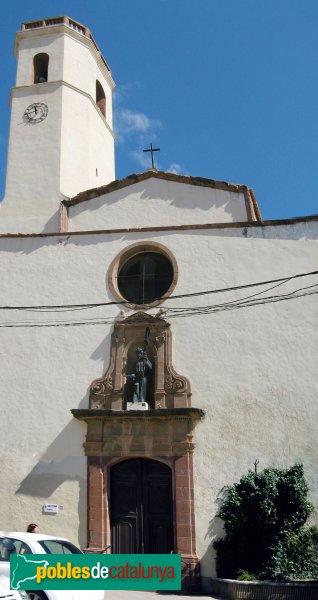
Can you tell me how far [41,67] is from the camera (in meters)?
18.8

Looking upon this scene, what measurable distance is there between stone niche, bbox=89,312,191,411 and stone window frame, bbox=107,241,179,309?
0.47 m

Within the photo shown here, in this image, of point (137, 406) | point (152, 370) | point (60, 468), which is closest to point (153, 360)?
point (152, 370)

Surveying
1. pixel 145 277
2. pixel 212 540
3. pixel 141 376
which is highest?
pixel 145 277

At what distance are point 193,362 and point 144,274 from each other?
2.53 meters

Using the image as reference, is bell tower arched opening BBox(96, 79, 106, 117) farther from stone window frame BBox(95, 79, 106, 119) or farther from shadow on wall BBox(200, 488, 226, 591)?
shadow on wall BBox(200, 488, 226, 591)

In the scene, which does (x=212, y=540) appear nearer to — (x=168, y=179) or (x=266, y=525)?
(x=266, y=525)

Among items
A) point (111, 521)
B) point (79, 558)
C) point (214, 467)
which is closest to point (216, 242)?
point (214, 467)

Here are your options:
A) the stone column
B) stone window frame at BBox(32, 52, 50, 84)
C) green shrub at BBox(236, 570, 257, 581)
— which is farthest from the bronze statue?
stone window frame at BBox(32, 52, 50, 84)

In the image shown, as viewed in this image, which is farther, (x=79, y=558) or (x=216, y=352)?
(x=216, y=352)

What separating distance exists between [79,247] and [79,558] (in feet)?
27.9

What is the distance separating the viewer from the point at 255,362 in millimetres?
12875

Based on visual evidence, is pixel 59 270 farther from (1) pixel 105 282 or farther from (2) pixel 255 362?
(2) pixel 255 362

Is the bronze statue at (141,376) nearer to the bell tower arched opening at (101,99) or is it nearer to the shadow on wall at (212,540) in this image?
the shadow on wall at (212,540)

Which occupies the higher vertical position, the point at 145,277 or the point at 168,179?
the point at 168,179
